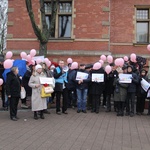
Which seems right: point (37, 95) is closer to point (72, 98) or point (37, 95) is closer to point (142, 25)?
point (72, 98)

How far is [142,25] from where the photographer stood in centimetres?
1714

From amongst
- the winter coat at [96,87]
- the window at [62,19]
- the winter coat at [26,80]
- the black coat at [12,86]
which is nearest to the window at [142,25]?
the window at [62,19]

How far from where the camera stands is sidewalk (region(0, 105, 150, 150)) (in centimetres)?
598

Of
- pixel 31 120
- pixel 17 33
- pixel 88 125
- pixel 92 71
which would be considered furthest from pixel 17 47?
pixel 88 125

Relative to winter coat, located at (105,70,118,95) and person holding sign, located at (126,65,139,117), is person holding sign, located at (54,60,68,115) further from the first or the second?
person holding sign, located at (126,65,139,117)

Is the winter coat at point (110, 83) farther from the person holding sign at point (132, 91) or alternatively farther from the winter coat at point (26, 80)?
the winter coat at point (26, 80)

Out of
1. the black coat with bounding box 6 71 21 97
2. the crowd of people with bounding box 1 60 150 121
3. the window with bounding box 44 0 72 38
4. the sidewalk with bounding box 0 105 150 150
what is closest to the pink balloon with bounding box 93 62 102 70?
the crowd of people with bounding box 1 60 150 121

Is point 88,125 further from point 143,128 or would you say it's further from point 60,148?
point 60,148

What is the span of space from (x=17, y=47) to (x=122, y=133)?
1122 cm

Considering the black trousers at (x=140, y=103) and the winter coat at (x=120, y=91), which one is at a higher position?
the winter coat at (x=120, y=91)

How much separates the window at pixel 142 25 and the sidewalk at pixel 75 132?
8.20 metres

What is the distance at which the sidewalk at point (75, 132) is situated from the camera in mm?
5980

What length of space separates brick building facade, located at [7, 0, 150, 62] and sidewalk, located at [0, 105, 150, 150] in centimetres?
697

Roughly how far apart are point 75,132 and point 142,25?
467 inches
